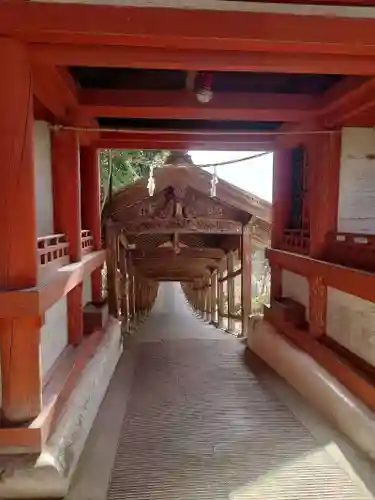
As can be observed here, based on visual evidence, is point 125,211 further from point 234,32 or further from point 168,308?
point 168,308

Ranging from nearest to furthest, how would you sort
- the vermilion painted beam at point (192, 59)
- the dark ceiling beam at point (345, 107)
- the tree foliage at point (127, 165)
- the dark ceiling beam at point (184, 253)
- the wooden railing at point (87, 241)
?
the vermilion painted beam at point (192, 59), the dark ceiling beam at point (345, 107), the wooden railing at point (87, 241), the tree foliage at point (127, 165), the dark ceiling beam at point (184, 253)

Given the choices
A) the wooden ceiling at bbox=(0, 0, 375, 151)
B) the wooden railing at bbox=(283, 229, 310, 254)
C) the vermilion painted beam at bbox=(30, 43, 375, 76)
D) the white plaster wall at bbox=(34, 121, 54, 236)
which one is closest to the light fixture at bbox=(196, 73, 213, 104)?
the wooden ceiling at bbox=(0, 0, 375, 151)

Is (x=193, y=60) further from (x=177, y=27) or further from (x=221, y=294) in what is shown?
(x=221, y=294)

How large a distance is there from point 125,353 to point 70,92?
4.56 m

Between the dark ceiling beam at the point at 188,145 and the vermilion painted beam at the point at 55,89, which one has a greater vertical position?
the vermilion painted beam at the point at 55,89

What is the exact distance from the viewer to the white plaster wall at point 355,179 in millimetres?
5797

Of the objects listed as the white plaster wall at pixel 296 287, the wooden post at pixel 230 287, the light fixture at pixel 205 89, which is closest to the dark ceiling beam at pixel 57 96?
the light fixture at pixel 205 89

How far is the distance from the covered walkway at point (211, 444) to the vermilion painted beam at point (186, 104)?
3689 millimetres

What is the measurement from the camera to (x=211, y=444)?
437 centimetres

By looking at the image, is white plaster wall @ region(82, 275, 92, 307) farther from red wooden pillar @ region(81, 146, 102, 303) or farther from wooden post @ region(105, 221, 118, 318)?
wooden post @ region(105, 221, 118, 318)

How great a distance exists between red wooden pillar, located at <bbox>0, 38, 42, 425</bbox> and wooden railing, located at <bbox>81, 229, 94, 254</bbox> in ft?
10.9

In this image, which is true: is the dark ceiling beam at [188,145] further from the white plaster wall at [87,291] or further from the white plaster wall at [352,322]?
the white plaster wall at [352,322]

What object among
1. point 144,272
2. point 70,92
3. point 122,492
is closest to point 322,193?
point 70,92

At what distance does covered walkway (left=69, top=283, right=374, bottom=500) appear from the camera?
12.0 ft
